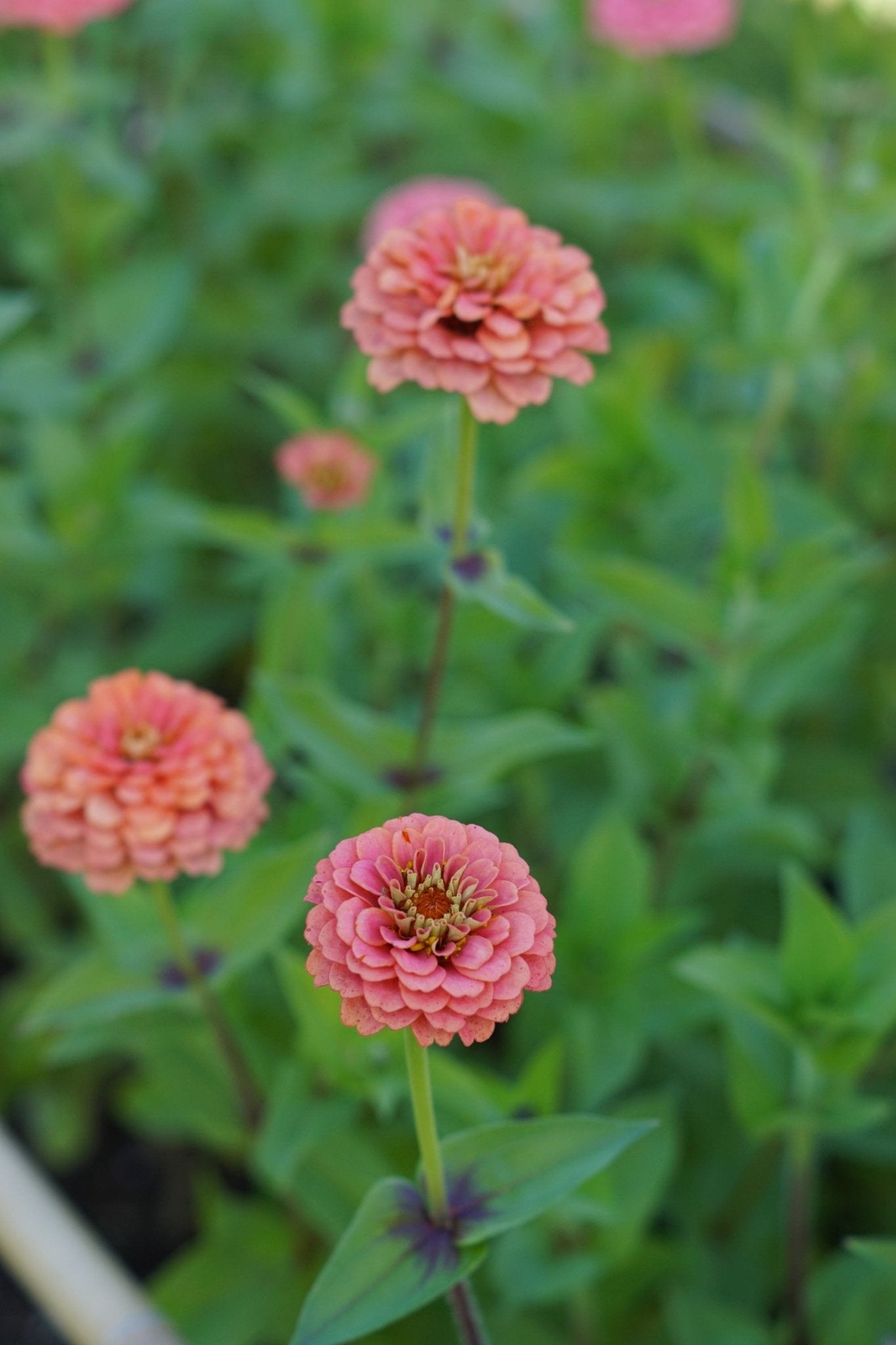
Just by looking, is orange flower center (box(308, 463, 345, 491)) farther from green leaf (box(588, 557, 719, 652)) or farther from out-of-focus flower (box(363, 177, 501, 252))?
out-of-focus flower (box(363, 177, 501, 252))

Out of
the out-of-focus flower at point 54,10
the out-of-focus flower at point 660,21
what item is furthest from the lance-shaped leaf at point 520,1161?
the out-of-focus flower at point 660,21

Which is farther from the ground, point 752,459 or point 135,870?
point 135,870

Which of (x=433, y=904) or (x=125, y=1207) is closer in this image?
(x=433, y=904)

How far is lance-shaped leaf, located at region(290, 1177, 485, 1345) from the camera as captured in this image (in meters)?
0.47

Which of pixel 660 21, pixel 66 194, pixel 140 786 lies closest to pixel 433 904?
pixel 140 786

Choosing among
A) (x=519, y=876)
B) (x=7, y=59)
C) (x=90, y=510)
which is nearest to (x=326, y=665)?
(x=90, y=510)

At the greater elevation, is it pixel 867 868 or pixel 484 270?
pixel 484 270

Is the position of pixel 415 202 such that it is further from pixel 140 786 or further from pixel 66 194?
pixel 140 786

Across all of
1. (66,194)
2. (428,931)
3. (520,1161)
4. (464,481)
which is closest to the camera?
(428,931)

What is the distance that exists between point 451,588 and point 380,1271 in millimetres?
319

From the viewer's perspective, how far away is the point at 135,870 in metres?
0.59

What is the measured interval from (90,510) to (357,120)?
0.67m

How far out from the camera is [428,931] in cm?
40

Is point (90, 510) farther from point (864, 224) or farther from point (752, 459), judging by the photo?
point (864, 224)
